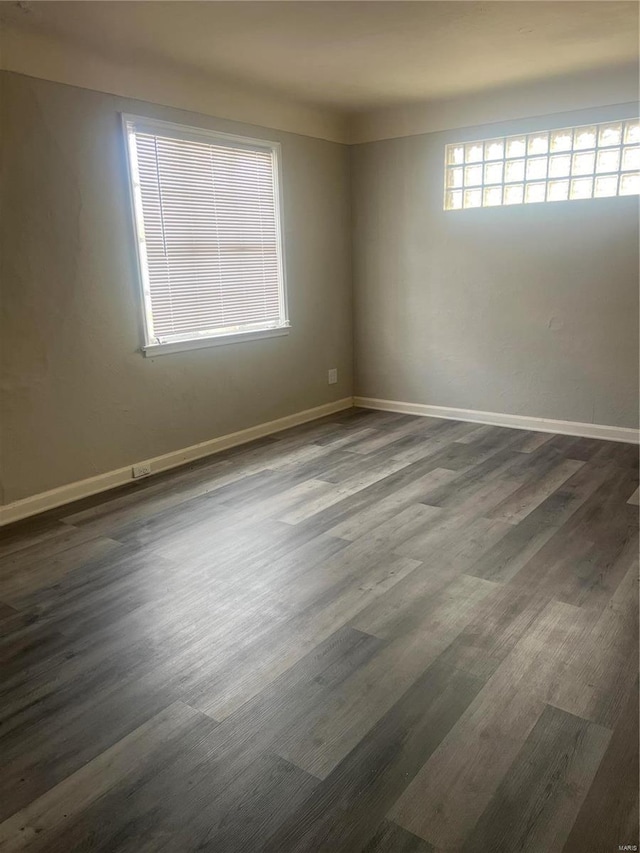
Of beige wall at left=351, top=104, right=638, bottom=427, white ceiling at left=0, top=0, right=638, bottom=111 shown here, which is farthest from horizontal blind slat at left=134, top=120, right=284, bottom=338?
beige wall at left=351, top=104, right=638, bottom=427

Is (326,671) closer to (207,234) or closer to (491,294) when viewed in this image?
(207,234)

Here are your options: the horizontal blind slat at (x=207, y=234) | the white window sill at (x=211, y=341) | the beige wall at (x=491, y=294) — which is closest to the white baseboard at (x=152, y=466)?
the white window sill at (x=211, y=341)

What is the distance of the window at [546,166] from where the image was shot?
13.6 ft

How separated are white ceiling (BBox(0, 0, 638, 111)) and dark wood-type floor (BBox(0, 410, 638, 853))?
241 centimetres

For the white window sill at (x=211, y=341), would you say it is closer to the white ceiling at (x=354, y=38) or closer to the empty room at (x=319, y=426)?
the empty room at (x=319, y=426)

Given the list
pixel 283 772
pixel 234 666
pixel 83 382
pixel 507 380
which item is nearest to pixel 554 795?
pixel 283 772

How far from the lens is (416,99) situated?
463 centimetres

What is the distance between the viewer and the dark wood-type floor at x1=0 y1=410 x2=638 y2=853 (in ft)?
4.87

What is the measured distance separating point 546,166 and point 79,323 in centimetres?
339

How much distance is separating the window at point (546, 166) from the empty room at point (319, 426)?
2 centimetres

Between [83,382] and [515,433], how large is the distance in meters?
3.11

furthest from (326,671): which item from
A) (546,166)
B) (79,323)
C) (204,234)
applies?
(546,166)

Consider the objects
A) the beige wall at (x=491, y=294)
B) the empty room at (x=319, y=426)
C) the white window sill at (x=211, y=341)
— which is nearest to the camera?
the empty room at (x=319, y=426)

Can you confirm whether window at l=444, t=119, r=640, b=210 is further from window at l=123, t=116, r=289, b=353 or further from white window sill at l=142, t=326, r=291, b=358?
white window sill at l=142, t=326, r=291, b=358
